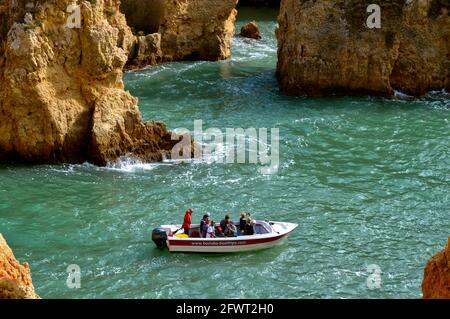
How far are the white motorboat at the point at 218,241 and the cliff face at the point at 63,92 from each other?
774 centimetres

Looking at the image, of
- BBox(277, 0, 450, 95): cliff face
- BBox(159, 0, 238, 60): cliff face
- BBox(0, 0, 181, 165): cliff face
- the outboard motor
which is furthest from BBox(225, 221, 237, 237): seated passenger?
BBox(159, 0, 238, 60): cliff face

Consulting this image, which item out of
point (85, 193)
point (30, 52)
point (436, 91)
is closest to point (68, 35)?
point (30, 52)

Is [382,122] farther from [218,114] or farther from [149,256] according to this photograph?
[149,256]

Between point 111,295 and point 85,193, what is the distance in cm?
782

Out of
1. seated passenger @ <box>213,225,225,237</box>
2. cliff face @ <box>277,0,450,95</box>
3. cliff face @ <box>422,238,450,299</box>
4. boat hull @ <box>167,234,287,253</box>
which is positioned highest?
cliff face @ <box>277,0,450,95</box>

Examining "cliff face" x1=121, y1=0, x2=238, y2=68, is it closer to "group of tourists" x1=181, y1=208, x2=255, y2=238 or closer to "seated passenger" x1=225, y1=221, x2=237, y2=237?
"group of tourists" x1=181, y1=208, x2=255, y2=238

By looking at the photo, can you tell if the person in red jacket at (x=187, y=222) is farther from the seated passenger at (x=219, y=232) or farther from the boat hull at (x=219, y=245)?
the seated passenger at (x=219, y=232)

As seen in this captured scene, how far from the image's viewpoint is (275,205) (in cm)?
2619

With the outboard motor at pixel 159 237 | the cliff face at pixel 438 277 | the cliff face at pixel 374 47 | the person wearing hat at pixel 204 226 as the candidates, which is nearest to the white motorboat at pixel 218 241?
the outboard motor at pixel 159 237

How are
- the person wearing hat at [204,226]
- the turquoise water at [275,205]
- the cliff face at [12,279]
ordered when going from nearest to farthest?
the cliff face at [12,279] < the turquoise water at [275,205] < the person wearing hat at [204,226]

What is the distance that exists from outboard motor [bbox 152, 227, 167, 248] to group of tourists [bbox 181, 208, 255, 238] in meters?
0.94

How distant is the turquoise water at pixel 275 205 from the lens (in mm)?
20938

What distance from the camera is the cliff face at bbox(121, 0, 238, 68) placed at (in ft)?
157

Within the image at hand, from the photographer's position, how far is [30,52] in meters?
28.6
